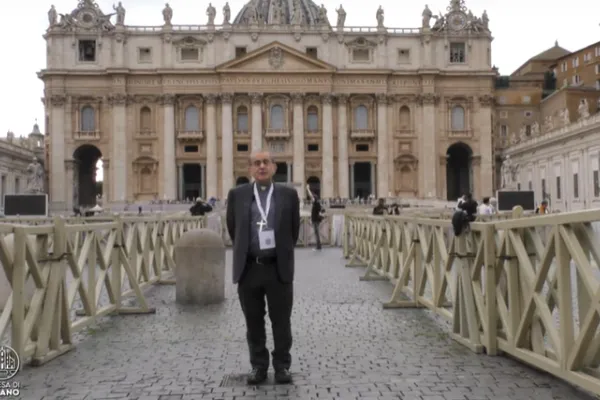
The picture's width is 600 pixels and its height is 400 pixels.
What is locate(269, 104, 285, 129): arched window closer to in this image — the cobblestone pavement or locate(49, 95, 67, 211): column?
locate(49, 95, 67, 211): column

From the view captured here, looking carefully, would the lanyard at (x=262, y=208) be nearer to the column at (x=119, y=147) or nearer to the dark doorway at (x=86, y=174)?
the column at (x=119, y=147)

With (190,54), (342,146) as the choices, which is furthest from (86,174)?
(342,146)

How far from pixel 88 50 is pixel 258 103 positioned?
17.7 m

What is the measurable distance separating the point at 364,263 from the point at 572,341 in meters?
12.6

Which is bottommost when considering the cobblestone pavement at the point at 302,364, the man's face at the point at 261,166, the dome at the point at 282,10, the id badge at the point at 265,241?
the cobblestone pavement at the point at 302,364

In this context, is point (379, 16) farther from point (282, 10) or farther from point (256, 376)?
point (256, 376)

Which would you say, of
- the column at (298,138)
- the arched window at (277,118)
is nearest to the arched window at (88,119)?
the arched window at (277,118)

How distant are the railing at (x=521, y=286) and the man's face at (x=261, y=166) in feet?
8.22

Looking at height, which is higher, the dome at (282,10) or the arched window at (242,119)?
the dome at (282,10)

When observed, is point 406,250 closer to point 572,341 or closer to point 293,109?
point 572,341

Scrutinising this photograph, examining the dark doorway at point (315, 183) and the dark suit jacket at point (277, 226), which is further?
A: the dark doorway at point (315, 183)

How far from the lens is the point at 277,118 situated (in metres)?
65.8

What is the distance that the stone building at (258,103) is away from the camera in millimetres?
64562

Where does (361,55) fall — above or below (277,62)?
above
